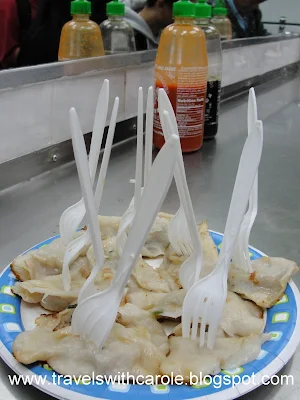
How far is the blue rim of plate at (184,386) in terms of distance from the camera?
441mm

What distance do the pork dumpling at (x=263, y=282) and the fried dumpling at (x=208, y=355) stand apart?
8 cm

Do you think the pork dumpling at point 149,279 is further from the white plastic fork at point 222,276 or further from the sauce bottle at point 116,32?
the sauce bottle at point 116,32

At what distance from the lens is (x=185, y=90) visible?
3.56 feet

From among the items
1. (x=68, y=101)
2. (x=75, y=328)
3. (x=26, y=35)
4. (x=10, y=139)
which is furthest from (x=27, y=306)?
(x=26, y=35)

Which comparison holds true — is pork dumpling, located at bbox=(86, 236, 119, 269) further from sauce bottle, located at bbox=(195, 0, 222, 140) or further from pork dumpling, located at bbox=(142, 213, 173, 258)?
sauce bottle, located at bbox=(195, 0, 222, 140)

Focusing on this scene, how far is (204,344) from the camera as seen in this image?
1.67 ft

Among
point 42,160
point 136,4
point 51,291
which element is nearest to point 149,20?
point 136,4

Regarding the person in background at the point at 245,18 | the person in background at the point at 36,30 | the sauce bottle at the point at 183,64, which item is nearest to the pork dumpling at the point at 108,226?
the sauce bottle at the point at 183,64

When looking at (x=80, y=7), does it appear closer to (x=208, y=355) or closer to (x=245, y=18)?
(x=208, y=355)

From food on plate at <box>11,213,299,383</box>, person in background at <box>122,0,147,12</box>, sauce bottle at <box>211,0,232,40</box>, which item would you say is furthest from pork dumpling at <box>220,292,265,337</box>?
sauce bottle at <box>211,0,232,40</box>

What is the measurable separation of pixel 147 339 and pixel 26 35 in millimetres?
1111

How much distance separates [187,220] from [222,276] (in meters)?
0.07

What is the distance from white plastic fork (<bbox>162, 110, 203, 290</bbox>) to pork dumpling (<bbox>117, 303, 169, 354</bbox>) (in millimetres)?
57

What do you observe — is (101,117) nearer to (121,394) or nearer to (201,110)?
(121,394)
